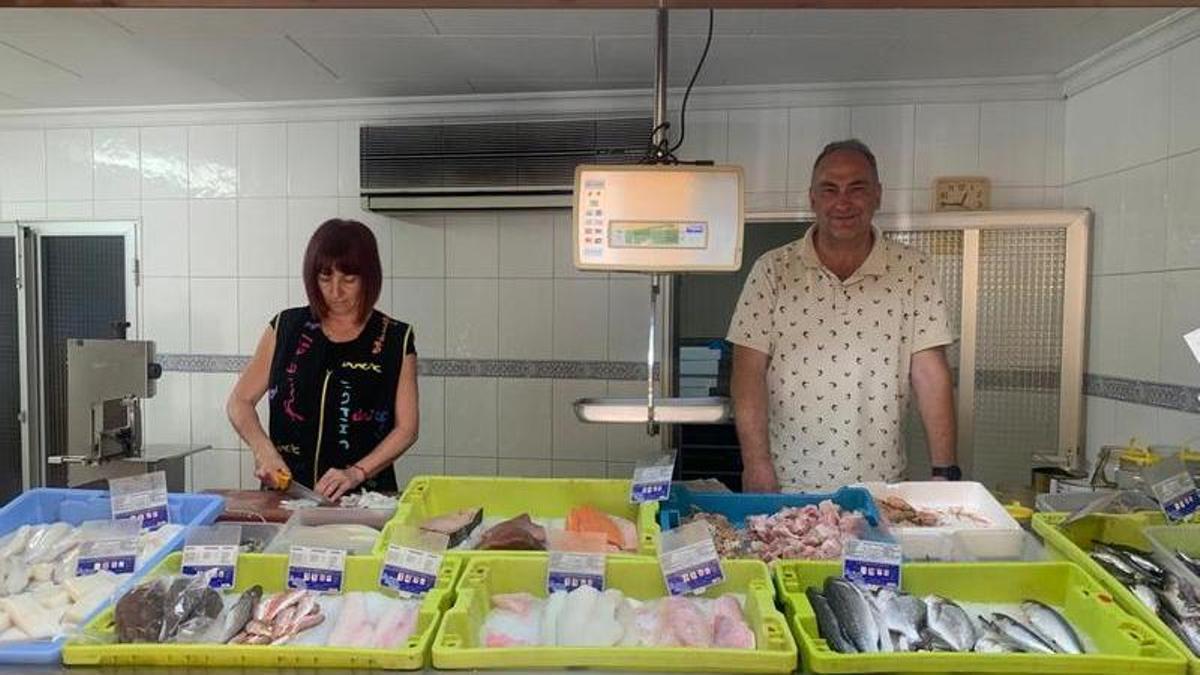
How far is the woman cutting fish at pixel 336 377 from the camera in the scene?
239 cm

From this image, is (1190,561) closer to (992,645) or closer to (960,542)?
(960,542)

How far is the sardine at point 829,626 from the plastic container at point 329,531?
0.80 meters

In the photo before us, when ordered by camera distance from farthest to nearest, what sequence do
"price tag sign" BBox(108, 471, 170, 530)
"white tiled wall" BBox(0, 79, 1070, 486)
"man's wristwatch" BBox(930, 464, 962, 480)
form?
"white tiled wall" BBox(0, 79, 1070, 486), "man's wristwatch" BBox(930, 464, 962, 480), "price tag sign" BBox(108, 471, 170, 530)

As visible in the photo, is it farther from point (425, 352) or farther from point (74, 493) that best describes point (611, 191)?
point (425, 352)

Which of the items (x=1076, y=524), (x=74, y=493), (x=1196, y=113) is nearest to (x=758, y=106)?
(x=1196, y=113)

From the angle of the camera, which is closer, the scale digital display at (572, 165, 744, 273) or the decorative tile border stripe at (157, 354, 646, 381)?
the scale digital display at (572, 165, 744, 273)

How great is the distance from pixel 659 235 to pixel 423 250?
2.44 meters

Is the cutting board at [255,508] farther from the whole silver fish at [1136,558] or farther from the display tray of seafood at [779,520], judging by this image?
the whole silver fish at [1136,558]

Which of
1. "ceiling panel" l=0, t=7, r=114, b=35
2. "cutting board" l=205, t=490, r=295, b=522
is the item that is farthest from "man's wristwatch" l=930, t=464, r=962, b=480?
"ceiling panel" l=0, t=7, r=114, b=35

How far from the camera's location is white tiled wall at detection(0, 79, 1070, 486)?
3.72 m

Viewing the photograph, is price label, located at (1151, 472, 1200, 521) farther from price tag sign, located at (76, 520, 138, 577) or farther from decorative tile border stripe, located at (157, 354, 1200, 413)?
price tag sign, located at (76, 520, 138, 577)

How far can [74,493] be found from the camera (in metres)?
1.72

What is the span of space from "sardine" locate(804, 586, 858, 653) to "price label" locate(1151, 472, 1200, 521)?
85cm

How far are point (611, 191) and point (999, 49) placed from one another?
7.28 feet
